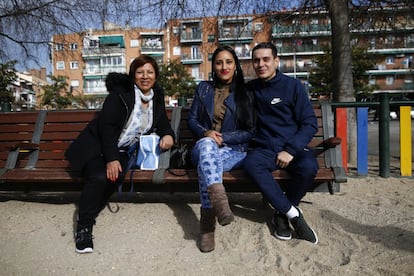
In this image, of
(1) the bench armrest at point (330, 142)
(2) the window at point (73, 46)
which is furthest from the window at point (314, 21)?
(2) the window at point (73, 46)

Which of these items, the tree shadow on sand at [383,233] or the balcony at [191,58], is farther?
the balcony at [191,58]

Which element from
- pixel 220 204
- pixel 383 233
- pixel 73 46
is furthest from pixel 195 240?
pixel 73 46

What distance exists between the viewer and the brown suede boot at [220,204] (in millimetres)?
2680

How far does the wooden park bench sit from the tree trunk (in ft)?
9.27

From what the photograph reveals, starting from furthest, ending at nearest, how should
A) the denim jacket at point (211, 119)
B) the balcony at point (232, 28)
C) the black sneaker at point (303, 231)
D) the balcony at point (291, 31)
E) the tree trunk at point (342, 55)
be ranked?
the balcony at point (291, 31)
the balcony at point (232, 28)
the tree trunk at point (342, 55)
the denim jacket at point (211, 119)
the black sneaker at point (303, 231)

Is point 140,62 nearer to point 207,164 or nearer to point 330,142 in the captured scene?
point 207,164

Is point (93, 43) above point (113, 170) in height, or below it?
above

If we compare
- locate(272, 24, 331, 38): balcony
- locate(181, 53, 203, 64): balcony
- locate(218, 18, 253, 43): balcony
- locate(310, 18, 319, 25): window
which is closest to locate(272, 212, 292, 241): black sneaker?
locate(218, 18, 253, 43): balcony

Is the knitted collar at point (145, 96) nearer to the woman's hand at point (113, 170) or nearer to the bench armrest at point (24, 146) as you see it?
the woman's hand at point (113, 170)

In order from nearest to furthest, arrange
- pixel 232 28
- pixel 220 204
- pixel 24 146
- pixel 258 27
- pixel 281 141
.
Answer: pixel 220 204, pixel 281 141, pixel 24 146, pixel 232 28, pixel 258 27

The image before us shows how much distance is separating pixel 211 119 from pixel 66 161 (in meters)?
1.68

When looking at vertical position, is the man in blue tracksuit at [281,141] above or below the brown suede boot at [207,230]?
above

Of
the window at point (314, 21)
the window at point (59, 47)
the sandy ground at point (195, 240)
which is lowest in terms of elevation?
the sandy ground at point (195, 240)

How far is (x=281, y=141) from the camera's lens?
325 cm
